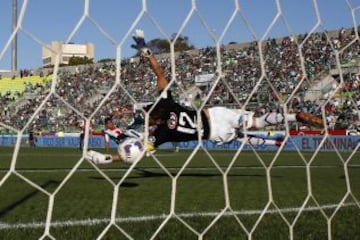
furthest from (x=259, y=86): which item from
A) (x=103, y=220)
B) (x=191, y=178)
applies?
(x=191, y=178)

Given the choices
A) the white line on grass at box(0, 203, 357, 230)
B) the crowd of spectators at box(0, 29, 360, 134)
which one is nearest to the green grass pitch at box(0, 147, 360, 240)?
the white line on grass at box(0, 203, 357, 230)

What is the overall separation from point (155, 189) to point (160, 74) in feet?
5.41

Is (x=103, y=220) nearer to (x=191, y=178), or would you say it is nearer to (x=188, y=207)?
(x=188, y=207)

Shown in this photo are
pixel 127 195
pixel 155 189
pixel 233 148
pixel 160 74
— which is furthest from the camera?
pixel 233 148

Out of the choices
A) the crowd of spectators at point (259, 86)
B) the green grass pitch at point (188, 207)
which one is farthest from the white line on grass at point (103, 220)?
the crowd of spectators at point (259, 86)

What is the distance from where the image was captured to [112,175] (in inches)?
309

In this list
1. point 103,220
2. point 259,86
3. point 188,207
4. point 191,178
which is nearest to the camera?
point 259,86

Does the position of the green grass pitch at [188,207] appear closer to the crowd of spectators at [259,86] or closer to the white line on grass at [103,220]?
the white line on grass at [103,220]

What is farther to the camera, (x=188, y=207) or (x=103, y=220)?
(x=188, y=207)

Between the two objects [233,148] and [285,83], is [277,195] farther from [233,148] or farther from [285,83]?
[233,148]

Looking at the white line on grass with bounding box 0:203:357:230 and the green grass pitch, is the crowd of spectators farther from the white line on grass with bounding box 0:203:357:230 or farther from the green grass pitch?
the white line on grass with bounding box 0:203:357:230

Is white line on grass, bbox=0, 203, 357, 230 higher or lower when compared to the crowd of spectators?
lower

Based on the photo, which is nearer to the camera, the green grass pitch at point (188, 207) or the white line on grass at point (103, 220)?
the green grass pitch at point (188, 207)

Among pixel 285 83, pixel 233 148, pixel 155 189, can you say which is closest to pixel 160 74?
pixel 285 83
